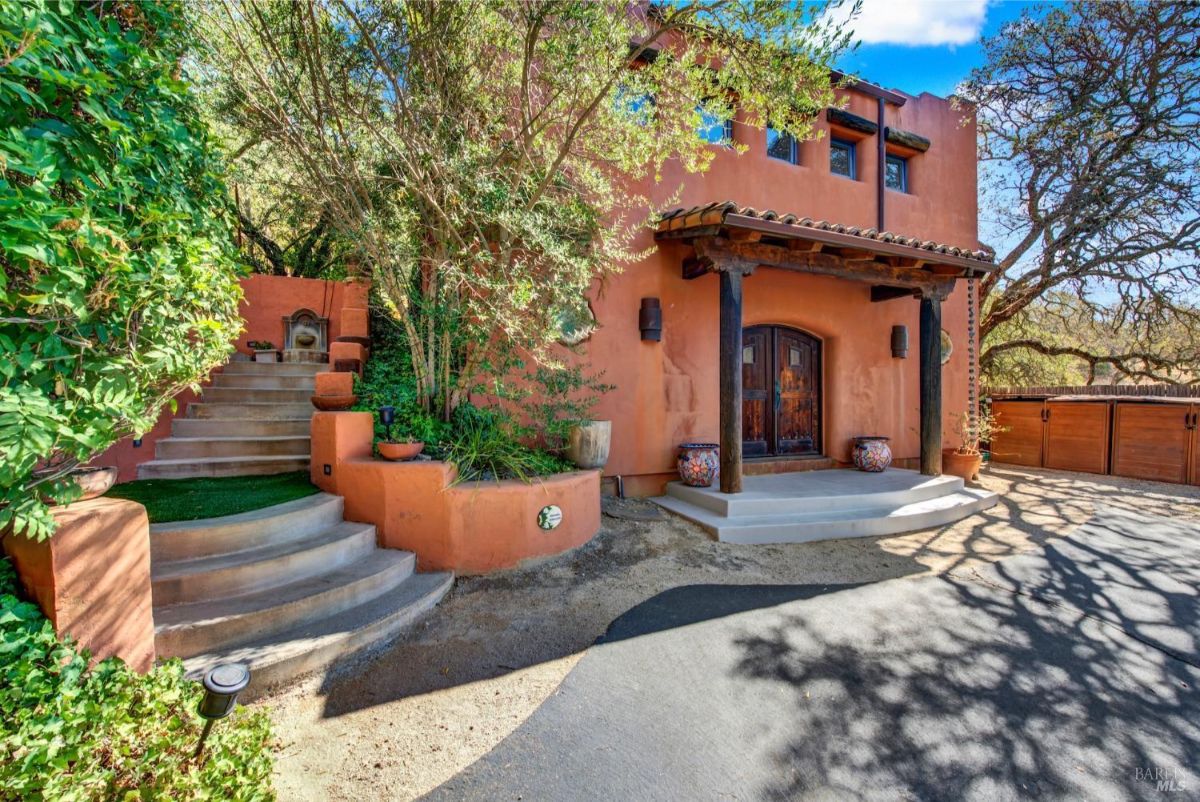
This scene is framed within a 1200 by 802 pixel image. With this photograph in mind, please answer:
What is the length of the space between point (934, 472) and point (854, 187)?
455cm

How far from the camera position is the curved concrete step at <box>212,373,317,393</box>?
553 centimetres

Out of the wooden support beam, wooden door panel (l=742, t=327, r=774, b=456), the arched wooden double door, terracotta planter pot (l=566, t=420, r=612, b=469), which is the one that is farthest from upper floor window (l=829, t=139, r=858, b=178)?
terracotta planter pot (l=566, t=420, r=612, b=469)

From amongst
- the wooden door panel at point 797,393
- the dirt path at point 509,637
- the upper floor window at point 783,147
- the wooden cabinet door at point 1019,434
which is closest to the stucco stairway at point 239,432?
the dirt path at point 509,637

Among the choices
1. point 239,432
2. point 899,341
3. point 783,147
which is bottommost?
point 239,432

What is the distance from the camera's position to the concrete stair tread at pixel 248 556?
2.65 meters

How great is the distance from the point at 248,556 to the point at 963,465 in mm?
8865

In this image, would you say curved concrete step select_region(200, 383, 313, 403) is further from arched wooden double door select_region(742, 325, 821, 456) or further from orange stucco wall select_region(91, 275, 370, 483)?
arched wooden double door select_region(742, 325, 821, 456)

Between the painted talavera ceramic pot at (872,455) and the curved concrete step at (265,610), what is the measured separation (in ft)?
20.7

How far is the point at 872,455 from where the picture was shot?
679 cm

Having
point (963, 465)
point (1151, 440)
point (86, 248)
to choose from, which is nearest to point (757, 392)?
point (963, 465)

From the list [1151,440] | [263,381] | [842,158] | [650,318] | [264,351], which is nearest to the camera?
[263,381]

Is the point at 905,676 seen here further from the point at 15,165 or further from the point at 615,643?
the point at 15,165

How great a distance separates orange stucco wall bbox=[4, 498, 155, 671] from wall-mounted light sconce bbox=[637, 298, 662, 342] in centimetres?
481

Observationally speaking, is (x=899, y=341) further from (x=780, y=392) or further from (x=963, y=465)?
(x=780, y=392)
